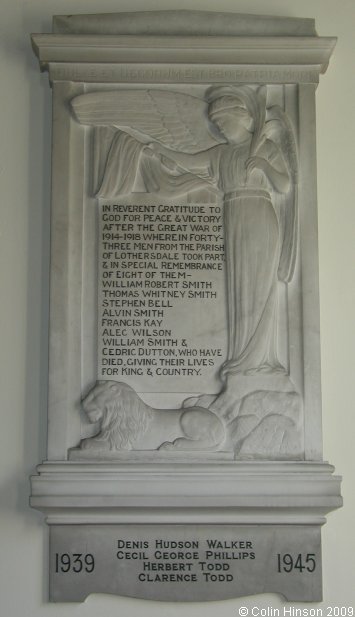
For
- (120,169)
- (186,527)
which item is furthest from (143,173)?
(186,527)

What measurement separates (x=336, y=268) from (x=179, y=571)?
63.3 inches

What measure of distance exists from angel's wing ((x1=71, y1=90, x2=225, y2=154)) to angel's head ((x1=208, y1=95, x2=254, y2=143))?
0.06 metres

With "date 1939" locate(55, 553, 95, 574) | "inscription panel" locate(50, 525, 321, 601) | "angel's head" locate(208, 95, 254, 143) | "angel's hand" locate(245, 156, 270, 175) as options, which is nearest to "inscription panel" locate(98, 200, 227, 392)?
"angel's hand" locate(245, 156, 270, 175)

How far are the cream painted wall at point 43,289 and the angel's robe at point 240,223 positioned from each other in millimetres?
302

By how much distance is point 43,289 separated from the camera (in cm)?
431

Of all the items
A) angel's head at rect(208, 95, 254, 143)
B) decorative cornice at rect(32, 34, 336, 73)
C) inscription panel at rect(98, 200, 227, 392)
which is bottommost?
inscription panel at rect(98, 200, 227, 392)

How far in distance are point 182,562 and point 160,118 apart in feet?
6.90

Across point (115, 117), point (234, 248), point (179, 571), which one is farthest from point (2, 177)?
point (179, 571)

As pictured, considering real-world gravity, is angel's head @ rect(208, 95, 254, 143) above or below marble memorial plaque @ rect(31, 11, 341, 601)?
above

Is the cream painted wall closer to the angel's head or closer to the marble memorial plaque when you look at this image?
the marble memorial plaque

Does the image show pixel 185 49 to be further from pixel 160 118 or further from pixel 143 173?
pixel 143 173

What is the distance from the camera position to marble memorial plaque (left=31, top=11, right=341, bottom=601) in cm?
396

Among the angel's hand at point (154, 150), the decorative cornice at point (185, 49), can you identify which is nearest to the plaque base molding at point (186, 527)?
the angel's hand at point (154, 150)

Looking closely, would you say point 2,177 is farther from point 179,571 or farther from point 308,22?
point 179,571
